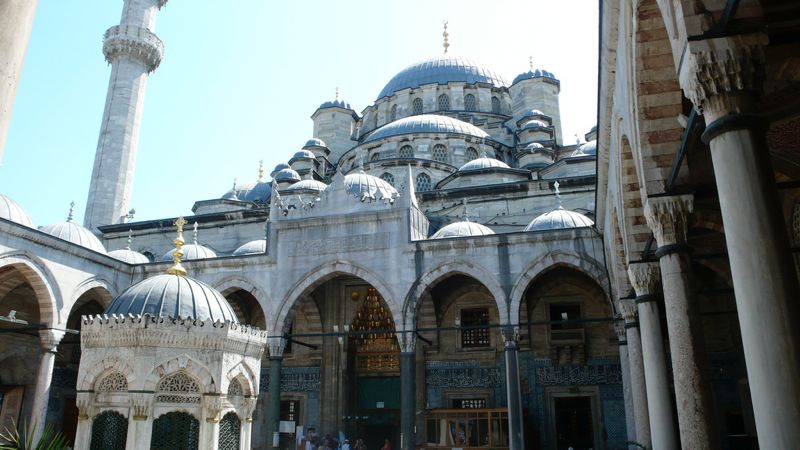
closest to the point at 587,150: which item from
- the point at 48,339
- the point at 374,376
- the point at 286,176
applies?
the point at 374,376

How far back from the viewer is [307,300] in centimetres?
1712

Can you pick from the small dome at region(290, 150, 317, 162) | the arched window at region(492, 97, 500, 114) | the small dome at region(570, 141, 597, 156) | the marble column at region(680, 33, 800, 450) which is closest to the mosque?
the marble column at region(680, 33, 800, 450)

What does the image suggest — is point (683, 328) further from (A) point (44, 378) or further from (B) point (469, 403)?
(A) point (44, 378)

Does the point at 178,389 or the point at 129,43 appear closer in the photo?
the point at 178,389

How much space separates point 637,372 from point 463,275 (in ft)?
18.6

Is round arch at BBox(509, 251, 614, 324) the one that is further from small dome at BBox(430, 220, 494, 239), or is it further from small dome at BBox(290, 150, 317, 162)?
small dome at BBox(290, 150, 317, 162)

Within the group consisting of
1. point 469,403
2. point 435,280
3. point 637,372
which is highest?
point 435,280

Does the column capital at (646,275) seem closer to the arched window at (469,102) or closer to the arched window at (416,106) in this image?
the arched window at (469,102)

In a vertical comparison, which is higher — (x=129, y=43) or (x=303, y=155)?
(x=129, y=43)

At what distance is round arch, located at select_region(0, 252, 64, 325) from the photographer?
44.1ft

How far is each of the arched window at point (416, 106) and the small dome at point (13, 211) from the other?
16.4 metres

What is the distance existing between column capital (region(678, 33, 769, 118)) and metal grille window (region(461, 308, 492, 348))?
504 inches

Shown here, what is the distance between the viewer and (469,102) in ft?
91.6

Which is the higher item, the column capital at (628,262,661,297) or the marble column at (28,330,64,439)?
the column capital at (628,262,661,297)
